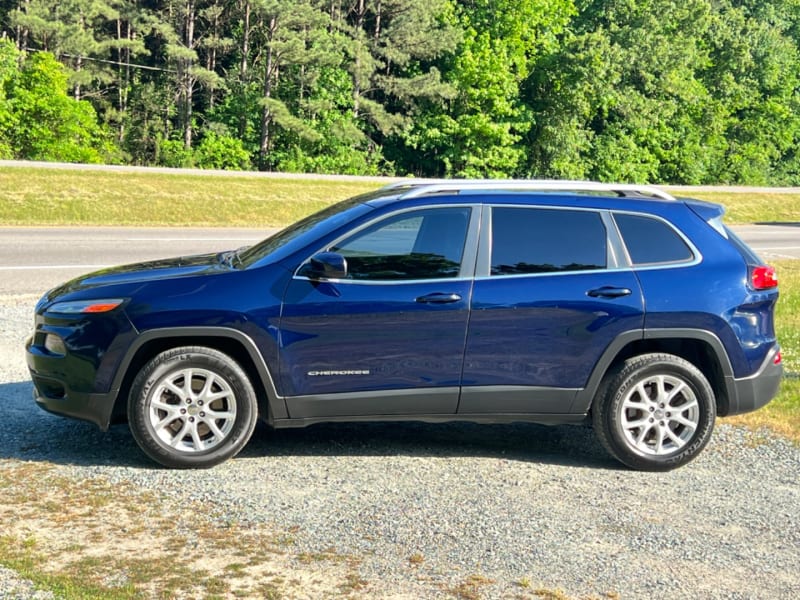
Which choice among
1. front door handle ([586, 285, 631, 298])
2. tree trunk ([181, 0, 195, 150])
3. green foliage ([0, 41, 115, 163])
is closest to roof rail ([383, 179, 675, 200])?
front door handle ([586, 285, 631, 298])

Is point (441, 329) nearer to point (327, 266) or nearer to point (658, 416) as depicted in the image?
Result: point (327, 266)

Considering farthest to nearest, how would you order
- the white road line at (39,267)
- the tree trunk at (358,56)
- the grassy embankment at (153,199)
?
the tree trunk at (358,56) < the grassy embankment at (153,199) < the white road line at (39,267)

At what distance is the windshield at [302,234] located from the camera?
620cm

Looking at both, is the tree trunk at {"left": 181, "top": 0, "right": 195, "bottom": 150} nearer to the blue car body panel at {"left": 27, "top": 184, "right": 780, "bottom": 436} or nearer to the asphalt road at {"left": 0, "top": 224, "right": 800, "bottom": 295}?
the asphalt road at {"left": 0, "top": 224, "right": 800, "bottom": 295}

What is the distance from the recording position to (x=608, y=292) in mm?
6113

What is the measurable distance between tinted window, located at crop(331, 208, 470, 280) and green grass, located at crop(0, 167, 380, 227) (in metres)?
20.0

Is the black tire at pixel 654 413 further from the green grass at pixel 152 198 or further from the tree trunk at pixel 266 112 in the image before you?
the tree trunk at pixel 266 112

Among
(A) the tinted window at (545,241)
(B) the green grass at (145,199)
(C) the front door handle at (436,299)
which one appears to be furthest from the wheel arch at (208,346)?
(B) the green grass at (145,199)

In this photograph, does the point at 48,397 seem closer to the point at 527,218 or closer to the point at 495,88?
the point at 527,218

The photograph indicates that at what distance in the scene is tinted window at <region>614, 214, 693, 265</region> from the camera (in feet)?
20.7

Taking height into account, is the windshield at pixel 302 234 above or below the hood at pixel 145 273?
above

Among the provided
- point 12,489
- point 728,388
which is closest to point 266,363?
point 12,489

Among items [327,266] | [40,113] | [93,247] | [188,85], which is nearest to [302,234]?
[327,266]

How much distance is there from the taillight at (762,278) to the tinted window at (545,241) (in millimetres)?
Result: 954
